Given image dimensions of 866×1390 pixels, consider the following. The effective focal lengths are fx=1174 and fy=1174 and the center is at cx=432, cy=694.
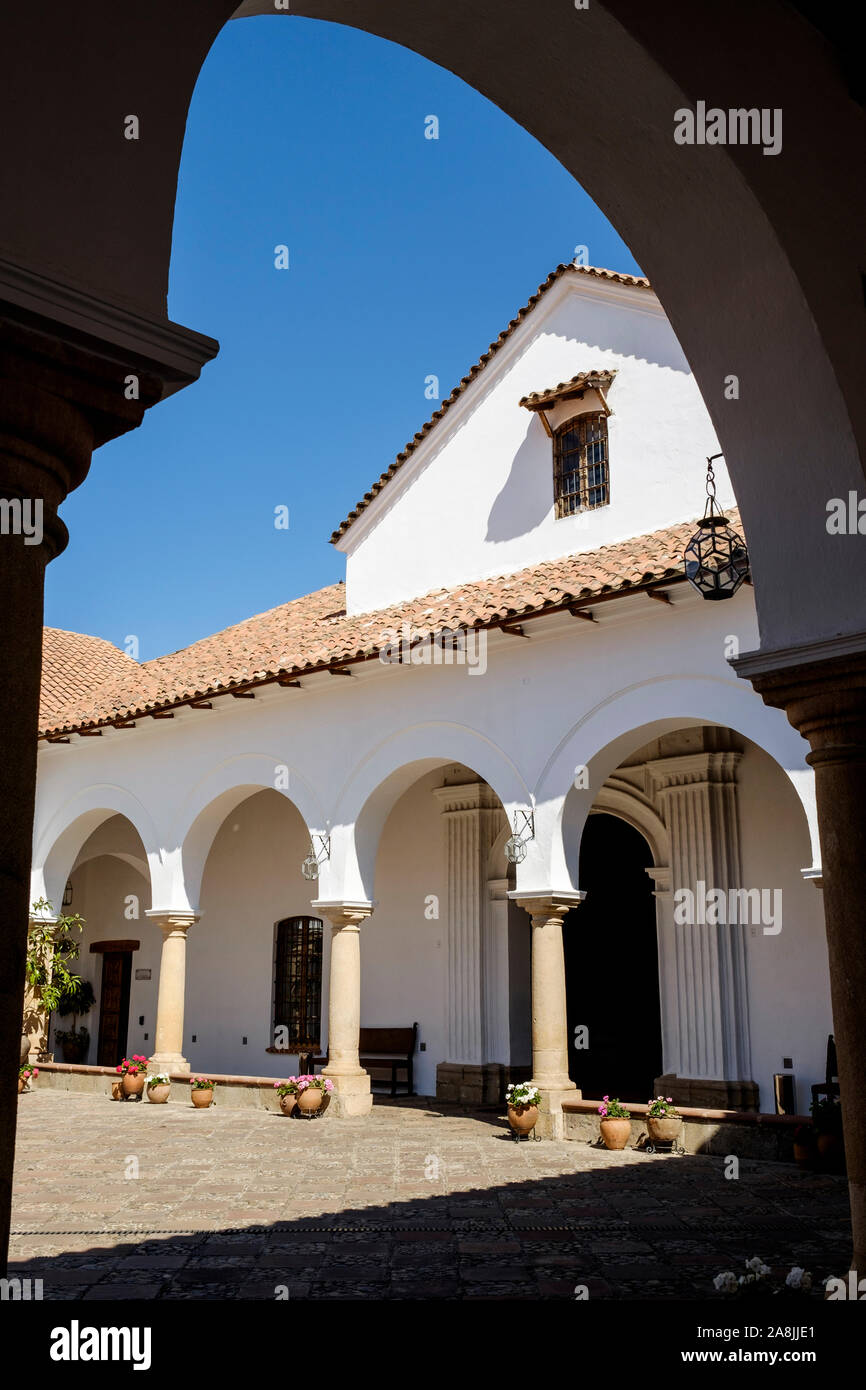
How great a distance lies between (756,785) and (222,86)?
9.54m

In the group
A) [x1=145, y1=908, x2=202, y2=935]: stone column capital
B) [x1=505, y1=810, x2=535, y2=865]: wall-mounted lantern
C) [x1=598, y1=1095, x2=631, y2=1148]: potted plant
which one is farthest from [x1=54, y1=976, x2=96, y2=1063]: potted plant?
[x1=598, y1=1095, x2=631, y2=1148]: potted plant

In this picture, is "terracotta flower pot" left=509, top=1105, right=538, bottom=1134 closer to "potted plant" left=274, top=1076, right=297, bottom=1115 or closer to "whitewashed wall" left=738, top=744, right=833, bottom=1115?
"whitewashed wall" left=738, top=744, right=833, bottom=1115

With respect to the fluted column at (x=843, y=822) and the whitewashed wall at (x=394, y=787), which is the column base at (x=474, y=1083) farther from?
the fluted column at (x=843, y=822)

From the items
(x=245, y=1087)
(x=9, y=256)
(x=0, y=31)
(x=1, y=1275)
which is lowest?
(x=245, y=1087)

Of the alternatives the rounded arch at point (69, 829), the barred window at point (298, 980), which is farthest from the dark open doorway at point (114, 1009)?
the barred window at point (298, 980)

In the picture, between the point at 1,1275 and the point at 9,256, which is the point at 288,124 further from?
the point at 1,1275

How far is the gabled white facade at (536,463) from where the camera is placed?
1305cm

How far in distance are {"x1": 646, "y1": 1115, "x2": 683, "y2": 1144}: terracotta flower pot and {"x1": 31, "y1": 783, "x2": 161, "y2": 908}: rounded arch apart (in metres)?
8.76

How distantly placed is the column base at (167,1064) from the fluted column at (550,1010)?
567 centimetres

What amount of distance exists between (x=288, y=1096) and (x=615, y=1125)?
4166mm

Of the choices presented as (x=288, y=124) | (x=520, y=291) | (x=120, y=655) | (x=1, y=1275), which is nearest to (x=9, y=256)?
(x=1, y=1275)

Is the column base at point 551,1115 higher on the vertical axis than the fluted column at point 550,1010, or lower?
lower

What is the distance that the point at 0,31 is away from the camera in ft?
8.70

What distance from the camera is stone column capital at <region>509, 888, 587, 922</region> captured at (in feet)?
39.0
